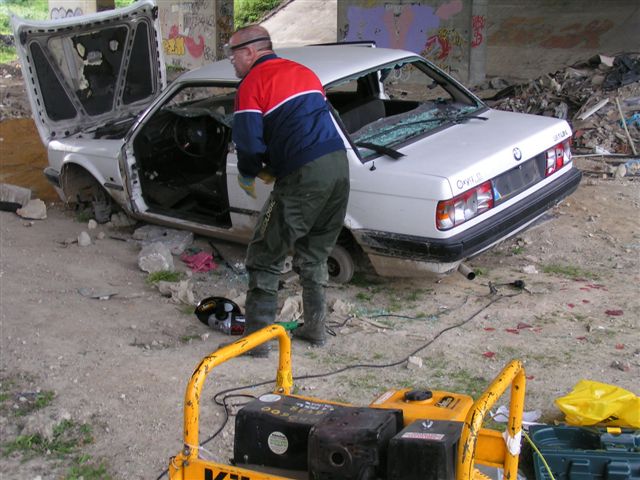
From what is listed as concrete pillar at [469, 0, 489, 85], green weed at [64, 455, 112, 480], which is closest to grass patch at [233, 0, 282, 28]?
concrete pillar at [469, 0, 489, 85]

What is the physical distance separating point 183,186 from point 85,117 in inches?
52.3

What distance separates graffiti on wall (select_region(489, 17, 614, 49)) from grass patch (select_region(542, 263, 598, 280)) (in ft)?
35.6

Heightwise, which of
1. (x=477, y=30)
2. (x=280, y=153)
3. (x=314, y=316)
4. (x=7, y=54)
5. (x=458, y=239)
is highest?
(x=280, y=153)

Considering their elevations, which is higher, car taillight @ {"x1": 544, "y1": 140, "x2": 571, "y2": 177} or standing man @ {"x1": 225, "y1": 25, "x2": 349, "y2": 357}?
standing man @ {"x1": 225, "y1": 25, "x2": 349, "y2": 357}

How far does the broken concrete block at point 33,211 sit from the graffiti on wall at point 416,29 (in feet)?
35.8

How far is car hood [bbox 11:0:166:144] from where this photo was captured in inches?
289

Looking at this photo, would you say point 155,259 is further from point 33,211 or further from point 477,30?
point 477,30

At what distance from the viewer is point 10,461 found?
13.4 feet

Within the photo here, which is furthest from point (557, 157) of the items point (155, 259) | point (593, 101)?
point (593, 101)

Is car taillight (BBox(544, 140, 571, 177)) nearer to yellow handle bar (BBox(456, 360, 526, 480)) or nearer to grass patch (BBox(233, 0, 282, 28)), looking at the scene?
yellow handle bar (BBox(456, 360, 526, 480))

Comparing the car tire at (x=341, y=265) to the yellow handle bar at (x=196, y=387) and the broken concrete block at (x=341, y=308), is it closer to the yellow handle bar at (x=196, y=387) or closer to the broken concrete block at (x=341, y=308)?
the broken concrete block at (x=341, y=308)

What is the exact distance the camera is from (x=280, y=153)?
475 centimetres

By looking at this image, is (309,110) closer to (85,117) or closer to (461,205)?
(461,205)

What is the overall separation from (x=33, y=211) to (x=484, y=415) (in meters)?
6.35
